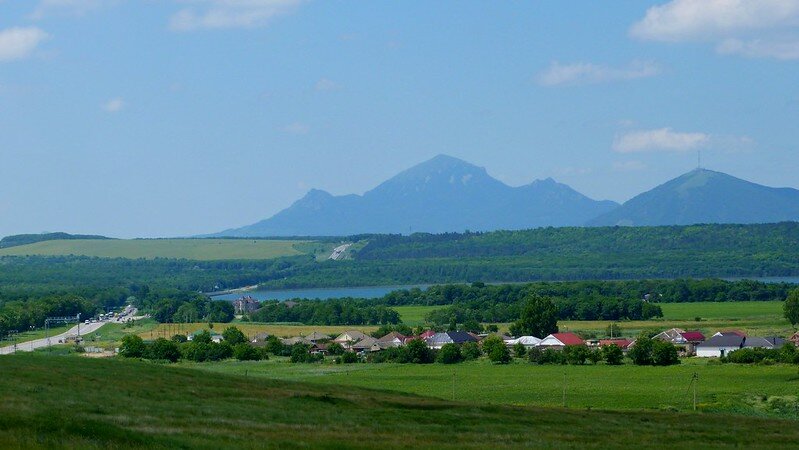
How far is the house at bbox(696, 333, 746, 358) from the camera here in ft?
248

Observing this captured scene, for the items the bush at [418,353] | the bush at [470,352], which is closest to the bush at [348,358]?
the bush at [418,353]

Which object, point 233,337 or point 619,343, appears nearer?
point 619,343

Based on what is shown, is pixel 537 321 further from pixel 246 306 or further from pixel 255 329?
pixel 246 306

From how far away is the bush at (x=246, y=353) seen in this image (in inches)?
3044

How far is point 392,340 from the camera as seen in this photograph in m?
88.8

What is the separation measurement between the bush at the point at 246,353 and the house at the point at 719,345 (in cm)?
2669

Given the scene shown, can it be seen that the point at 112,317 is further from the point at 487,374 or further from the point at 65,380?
the point at 65,380

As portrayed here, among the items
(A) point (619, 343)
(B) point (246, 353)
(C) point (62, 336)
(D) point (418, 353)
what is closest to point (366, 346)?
(D) point (418, 353)

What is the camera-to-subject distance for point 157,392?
35188mm

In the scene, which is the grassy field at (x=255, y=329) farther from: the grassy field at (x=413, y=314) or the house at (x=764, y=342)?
the house at (x=764, y=342)

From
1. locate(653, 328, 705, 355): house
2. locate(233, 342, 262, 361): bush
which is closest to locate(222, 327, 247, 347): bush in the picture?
locate(233, 342, 262, 361): bush

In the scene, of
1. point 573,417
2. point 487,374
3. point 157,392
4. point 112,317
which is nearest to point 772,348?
point 487,374

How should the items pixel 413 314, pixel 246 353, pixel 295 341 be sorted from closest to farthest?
1. pixel 246 353
2. pixel 295 341
3. pixel 413 314

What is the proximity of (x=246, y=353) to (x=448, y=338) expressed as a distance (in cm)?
1571
